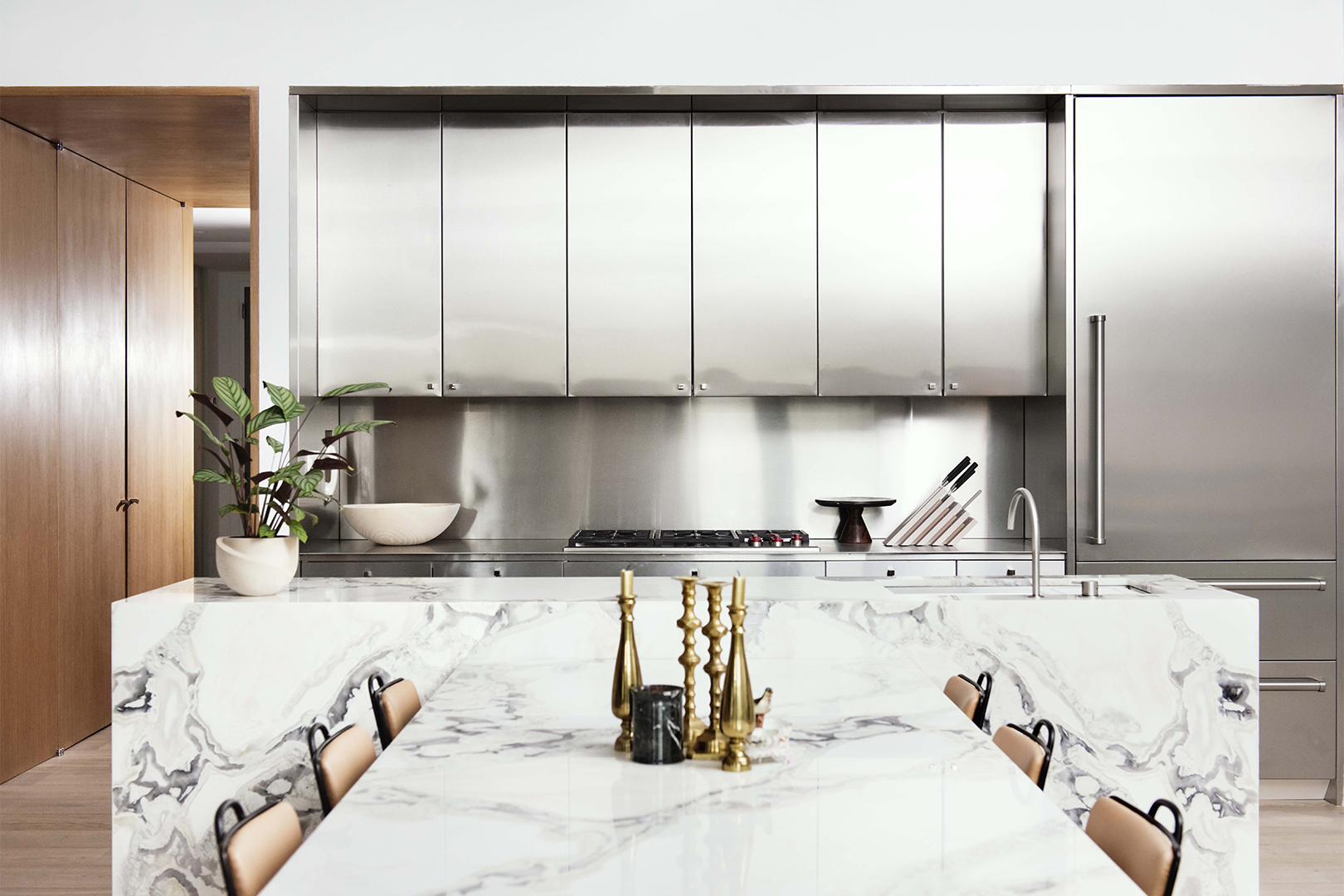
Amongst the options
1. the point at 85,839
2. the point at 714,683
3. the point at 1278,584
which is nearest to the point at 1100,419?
the point at 1278,584

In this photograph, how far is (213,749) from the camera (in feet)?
7.49

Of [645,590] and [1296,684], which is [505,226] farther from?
[1296,684]

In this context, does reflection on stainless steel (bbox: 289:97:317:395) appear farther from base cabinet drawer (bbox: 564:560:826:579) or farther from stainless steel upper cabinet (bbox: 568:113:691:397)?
base cabinet drawer (bbox: 564:560:826:579)

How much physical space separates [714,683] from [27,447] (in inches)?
141

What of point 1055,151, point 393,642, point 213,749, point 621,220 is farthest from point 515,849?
point 1055,151

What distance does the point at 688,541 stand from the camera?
381 centimetres

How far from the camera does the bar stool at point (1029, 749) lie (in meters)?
1.59

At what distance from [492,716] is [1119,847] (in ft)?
3.35

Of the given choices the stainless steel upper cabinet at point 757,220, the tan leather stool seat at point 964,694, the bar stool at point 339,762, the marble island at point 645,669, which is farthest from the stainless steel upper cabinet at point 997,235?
the bar stool at point 339,762

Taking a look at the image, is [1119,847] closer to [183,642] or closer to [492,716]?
[492,716]

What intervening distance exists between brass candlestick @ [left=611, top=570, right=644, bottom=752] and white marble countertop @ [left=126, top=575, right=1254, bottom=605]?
74 centimetres

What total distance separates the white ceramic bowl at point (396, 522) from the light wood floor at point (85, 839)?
4.38 ft

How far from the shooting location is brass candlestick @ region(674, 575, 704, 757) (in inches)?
57.2

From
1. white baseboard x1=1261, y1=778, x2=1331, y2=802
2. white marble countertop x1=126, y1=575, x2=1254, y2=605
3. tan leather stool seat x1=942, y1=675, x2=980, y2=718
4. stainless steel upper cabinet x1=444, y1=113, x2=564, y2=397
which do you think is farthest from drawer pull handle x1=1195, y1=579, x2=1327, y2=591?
stainless steel upper cabinet x1=444, y1=113, x2=564, y2=397
